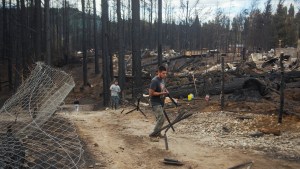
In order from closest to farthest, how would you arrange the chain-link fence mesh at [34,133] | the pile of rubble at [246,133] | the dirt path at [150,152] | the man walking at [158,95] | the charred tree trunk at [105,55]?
the chain-link fence mesh at [34,133], the dirt path at [150,152], the pile of rubble at [246,133], the man walking at [158,95], the charred tree trunk at [105,55]

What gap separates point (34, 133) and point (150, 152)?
2486mm

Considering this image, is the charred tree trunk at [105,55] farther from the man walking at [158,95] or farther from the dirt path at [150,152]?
the man walking at [158,95]

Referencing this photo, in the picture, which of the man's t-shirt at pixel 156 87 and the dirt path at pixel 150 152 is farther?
the man's t-shirt at pixel 156 87

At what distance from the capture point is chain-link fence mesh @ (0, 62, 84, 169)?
222 inches

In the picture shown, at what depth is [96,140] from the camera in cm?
930

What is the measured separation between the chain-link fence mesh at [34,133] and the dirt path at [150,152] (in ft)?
2.54

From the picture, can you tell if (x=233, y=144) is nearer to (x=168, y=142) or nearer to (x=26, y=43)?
(x=168, y=142)

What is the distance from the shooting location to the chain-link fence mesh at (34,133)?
→ 563 centimetres

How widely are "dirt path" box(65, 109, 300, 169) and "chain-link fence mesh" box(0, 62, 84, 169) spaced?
0.77 meters

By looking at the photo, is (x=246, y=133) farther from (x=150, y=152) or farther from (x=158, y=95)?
(x=150, y=152)

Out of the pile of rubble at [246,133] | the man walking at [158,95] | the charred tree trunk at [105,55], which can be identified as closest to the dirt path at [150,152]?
the pile of rubble at [246,133]

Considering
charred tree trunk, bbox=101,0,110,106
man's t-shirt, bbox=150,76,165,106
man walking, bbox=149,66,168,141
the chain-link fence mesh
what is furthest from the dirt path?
charred tree trunk, bbox=101,0,110,106

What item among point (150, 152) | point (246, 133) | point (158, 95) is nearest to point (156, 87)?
point (158, 95)

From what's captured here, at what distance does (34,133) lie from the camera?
702 cm
